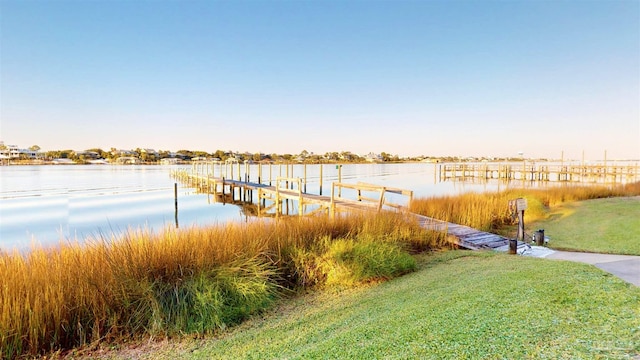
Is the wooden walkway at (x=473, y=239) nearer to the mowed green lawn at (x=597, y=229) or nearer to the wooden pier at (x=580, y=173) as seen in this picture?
the mowed green lawn at (x=597, y=229)

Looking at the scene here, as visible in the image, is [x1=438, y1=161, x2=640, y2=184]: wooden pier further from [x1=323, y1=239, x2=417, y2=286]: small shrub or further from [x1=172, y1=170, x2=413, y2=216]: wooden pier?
[x1=323, y1=239, x2=417, y2=286]: small shrub

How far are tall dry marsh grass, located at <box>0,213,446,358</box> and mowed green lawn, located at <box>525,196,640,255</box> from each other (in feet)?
14.6

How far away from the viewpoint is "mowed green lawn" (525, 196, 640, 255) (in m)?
7.11

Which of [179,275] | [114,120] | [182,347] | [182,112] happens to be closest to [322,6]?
[179,275]

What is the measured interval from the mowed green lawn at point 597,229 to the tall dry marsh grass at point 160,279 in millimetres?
4448

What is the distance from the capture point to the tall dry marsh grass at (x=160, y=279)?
376cm

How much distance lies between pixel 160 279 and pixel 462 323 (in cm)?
379

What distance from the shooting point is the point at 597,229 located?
894 cm

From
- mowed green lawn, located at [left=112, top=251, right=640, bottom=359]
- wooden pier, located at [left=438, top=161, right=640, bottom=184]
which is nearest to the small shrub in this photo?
mowed green lawn, located at [left=112, top=251, right=640, bottom=359]

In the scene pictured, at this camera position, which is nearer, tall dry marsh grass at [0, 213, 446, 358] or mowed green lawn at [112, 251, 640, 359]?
mowed green lawn at [112, 251, 640, 359]

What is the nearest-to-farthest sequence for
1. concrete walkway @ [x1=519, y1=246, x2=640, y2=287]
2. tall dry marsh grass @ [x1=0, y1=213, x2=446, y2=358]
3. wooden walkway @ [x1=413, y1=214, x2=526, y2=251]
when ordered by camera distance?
tall dry marsh grass @ [x1=0, y1=213, x2=446, y2=358], concrete walkway @ [x1=519, y1=246, x2=640, y2=287], wooden walkway @ [x1=413, y1=214, x2=526, y2=251]

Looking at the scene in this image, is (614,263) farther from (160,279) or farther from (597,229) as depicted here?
(160,279)

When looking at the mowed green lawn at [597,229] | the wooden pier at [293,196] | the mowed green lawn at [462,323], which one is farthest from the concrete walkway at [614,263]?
the wooden pier at [293,196]

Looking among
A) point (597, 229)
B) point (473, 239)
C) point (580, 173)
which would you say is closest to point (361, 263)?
point (473, 239)
